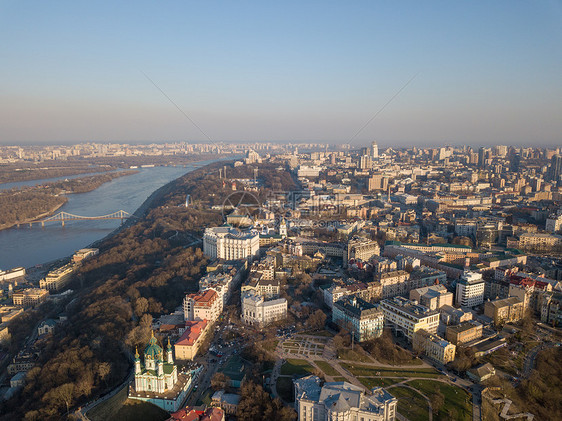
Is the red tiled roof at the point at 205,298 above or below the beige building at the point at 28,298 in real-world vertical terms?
above

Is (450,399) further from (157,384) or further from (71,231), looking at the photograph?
(71,231)

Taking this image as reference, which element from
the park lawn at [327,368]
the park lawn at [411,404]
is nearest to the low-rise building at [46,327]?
the park lawn at [327,368]

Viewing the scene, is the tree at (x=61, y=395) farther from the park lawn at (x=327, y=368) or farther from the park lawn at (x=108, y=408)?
the park lawn at (x=327, y=368)

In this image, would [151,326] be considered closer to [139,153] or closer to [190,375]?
[190,375]

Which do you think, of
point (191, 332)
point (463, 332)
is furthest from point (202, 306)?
point (463, 332)

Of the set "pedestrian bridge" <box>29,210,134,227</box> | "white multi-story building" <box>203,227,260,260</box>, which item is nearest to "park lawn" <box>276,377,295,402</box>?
"white multi-story building" <box>203,227,260,260</box>

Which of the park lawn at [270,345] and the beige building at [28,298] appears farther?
the beige building at [28,298]
